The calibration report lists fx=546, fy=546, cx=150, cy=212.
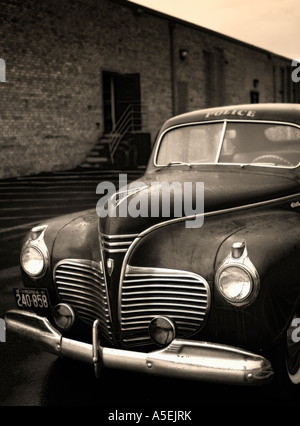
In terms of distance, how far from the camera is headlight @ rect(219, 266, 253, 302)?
2.64 meters

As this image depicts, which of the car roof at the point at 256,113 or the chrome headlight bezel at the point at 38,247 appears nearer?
the chrome headlight bezel at the point at 38,247

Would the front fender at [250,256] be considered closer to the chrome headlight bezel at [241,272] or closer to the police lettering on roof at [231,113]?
the chrome headlight bezel at [241,272]

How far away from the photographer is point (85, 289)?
3121 mm

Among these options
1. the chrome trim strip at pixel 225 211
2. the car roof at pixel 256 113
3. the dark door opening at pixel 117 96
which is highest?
the dark door opening at pixel 117 96

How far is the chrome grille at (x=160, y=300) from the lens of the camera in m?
2.75

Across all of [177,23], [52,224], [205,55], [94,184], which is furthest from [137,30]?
[52,224]

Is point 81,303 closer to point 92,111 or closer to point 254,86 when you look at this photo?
point 92,111

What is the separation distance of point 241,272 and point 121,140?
16144 millimetres

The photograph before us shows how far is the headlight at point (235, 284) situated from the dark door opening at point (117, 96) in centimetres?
1653

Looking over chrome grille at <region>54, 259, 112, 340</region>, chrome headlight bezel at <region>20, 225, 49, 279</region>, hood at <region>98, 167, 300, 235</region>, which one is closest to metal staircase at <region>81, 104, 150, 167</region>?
hood at <region>98, 167, 300, 235</region>

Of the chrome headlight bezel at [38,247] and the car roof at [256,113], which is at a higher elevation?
the car roof at [256,113]

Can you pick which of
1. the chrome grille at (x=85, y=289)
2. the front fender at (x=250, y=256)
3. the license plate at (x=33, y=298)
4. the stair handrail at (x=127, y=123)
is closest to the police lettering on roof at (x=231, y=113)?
the front fender at (x=250, y=256)

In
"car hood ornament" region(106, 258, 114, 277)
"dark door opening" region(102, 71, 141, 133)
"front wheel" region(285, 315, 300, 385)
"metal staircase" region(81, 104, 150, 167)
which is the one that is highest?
"dark door opening" region(102, 71, 141, 133)

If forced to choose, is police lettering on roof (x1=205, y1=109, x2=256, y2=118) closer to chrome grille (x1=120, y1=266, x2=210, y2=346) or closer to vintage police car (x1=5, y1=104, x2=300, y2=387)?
vintage police car (x1=5, y1=104, x2=300, y2=387)
